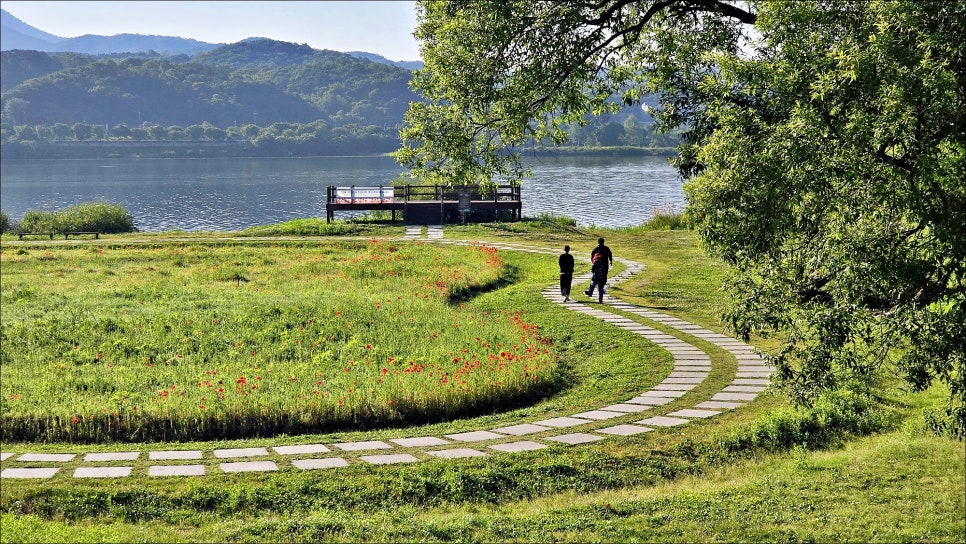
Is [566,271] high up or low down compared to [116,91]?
down

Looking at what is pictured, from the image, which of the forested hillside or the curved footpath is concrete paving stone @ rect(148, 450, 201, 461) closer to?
the curved footpath

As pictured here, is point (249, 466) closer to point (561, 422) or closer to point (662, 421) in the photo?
point (561, 422)

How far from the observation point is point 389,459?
10320 mm

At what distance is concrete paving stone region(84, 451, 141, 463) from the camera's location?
1043 centimetres

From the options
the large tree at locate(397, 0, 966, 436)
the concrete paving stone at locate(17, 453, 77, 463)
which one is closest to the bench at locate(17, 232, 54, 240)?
the concrete paving stone at locate(17, 453, 77, 463)

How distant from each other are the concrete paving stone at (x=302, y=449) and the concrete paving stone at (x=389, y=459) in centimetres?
65

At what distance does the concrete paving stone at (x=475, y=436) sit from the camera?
36.9 feet

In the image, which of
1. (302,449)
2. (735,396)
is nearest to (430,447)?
(302,449)

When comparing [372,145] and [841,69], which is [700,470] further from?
[372,145]

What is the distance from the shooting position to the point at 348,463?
10.2 meters

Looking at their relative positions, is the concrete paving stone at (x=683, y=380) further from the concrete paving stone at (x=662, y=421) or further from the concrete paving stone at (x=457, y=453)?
the concrete paving stone at (x=457, y=453)

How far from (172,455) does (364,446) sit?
2213 mm

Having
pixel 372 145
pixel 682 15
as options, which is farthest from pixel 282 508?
pixel 372 145

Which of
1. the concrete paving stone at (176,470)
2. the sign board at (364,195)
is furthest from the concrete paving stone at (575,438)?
the sign board at (364,195)
